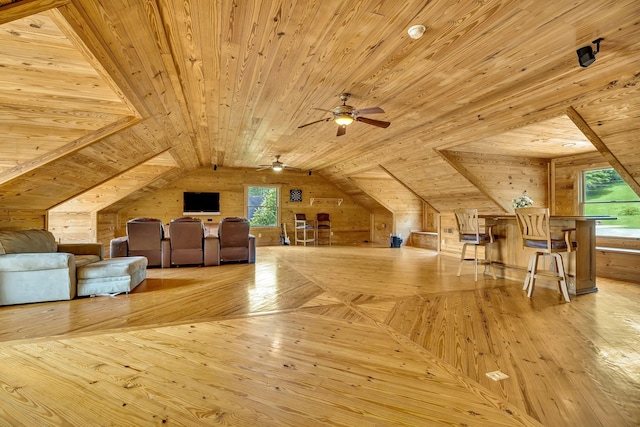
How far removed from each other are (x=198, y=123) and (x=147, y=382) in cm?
374

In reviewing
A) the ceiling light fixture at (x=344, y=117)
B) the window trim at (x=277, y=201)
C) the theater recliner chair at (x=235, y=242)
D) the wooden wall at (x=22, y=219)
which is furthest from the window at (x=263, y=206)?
the ceiling light fixture at (x=344, y=117)

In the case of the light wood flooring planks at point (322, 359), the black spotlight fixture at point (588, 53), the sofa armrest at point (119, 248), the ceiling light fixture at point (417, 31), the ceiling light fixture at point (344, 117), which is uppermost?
the ceiling light fixture at point (417, 31)

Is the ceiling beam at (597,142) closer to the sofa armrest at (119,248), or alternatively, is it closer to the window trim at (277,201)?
the sofa armrest at (119,248)

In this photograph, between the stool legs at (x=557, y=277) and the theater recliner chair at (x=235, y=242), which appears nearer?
the stool legs at (x=557, y=277)

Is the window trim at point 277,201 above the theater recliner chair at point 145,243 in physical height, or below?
above

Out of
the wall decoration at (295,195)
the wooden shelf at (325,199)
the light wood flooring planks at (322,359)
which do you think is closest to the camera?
the light wood flooring planks at (322,359)

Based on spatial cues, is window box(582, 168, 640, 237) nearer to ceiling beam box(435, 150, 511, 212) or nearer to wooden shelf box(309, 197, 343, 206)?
ceiling beam box(435, 150, 511, 212)

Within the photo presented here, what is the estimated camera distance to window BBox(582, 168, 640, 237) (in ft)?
18.1

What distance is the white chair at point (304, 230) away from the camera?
31.9ft

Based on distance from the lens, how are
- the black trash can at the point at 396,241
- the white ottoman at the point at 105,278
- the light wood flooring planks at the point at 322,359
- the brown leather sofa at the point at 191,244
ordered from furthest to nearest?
the black trash can at the point at 396,241 → the brown leather sofa at the point at 191,244 → the white ottoman at the point at 105,278 → the light wood flooring planks at the point at 322,359

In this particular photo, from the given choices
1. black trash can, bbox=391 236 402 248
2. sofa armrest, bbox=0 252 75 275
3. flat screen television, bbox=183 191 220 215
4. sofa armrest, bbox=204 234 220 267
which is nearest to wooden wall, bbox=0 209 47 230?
sofa armrest, bbox=0 252 75 275

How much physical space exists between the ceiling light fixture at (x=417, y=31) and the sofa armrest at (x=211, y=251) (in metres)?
5.01

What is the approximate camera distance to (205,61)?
2.62m

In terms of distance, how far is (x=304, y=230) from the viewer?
966 centimetres
